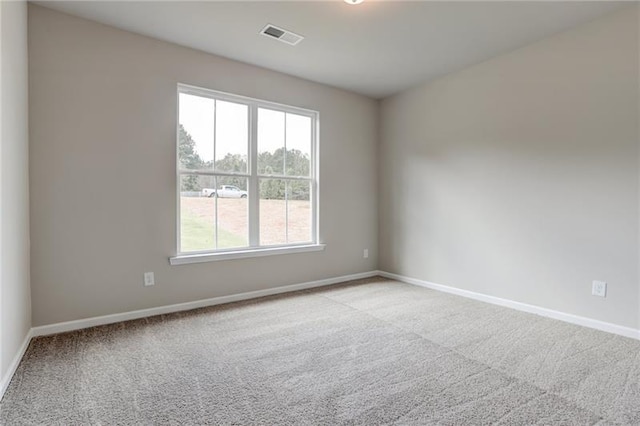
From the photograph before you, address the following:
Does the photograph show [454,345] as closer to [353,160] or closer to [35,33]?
[353,160]

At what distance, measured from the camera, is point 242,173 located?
369 cm

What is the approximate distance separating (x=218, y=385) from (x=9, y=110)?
2133 mm

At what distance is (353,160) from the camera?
4598mm

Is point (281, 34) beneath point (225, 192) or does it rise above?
above

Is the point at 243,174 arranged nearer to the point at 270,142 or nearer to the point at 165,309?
the point at 270,142

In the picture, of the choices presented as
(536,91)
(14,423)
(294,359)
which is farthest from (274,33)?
(14,423)

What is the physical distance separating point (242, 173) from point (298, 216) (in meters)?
0.92

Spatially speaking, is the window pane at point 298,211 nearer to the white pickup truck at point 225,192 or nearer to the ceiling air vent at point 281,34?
the white pickup truck at point 225,192

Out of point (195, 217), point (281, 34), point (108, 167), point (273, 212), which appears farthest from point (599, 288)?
point (108, 167)

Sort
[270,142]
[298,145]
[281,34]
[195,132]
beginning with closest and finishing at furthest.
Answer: [281,34], [195,132], [270,142], [298,145]

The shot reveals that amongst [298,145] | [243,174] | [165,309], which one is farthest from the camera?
[298,145]

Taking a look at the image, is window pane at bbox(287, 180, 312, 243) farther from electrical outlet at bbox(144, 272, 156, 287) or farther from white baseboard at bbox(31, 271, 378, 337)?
electrical outlet at bbox(144, 272, 156, 287)

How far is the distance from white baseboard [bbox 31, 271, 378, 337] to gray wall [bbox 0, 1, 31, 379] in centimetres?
19

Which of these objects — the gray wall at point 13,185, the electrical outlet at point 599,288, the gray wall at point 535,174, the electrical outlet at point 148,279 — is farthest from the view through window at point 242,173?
Answer: the electrical outlet at point 599,288
